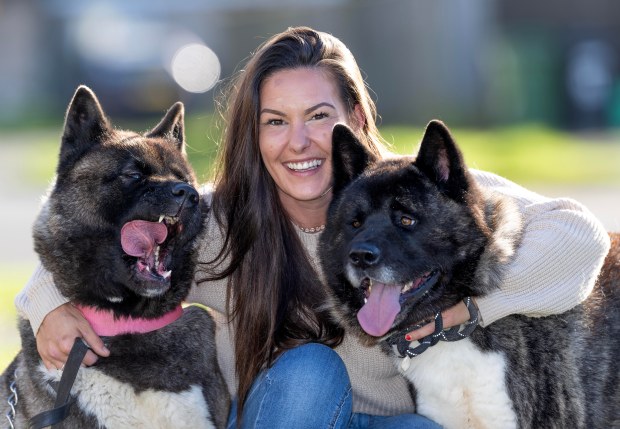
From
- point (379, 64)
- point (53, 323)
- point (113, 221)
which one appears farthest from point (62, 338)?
point (379, 64)

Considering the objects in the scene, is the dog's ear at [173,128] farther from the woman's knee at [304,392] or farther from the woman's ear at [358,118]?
the woman's knee at [304,392]

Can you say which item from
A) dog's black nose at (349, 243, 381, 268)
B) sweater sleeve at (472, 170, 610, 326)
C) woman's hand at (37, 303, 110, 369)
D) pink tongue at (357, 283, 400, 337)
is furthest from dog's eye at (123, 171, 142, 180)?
sweater sleeve at (472, 170, 610, 326)

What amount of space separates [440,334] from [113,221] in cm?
129

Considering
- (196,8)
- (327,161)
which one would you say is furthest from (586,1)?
(327,161)

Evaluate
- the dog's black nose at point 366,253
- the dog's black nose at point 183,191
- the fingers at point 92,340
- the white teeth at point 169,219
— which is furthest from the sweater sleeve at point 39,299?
the dog's black nose at point 366,253

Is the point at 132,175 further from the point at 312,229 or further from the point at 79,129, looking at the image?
the point at 312,229

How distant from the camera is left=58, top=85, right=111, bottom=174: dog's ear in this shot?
11.6 feet

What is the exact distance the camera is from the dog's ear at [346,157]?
357 centimetres

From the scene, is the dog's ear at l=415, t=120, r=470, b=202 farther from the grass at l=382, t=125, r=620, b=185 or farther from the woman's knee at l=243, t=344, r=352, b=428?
the grass at l=382, t=125, r=620, b=185

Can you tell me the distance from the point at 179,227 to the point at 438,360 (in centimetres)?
110

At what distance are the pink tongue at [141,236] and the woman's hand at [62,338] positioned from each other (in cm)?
34

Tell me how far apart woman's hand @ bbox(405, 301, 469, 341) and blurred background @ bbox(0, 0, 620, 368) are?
8936 mm

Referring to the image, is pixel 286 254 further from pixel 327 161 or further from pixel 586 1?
pixel 586 1

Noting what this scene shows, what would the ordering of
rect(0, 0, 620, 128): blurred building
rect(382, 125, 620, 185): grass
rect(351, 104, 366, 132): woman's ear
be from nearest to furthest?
rect(351, 104, 366, 132): woman's ear
rect(382, 125, 620, 185): grass
rect(0, 0, 620, 128): blurred building
